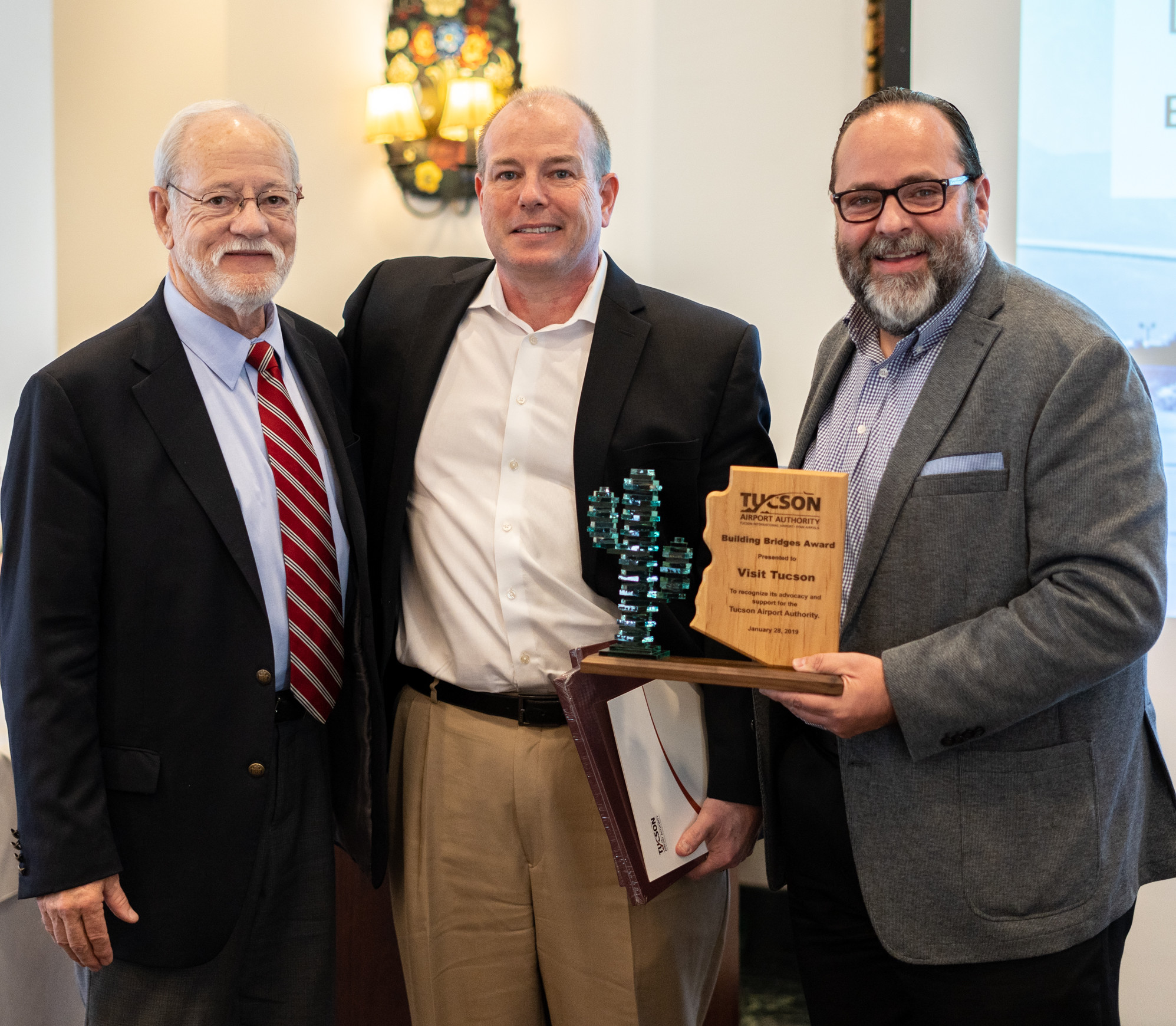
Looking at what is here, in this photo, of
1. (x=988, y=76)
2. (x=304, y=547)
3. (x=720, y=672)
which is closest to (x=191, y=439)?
(x=304, y=547)

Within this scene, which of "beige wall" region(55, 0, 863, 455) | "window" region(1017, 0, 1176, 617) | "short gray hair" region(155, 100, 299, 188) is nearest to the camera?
"short gray hair" region(155, 100, 299, 188)

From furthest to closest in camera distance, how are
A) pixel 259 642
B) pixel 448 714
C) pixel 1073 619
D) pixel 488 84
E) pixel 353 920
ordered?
pixel 488 84, pixel 353 920, pixel 448 714, pixel 259 642, pixel 1073 619

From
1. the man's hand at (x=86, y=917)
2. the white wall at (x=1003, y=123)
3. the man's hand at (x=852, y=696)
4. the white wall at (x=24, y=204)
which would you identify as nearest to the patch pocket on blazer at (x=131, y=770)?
the man's hand at (x=86, y=917)

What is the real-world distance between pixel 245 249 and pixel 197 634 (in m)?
0.61

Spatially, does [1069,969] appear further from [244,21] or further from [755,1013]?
[244,21]

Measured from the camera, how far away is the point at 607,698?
1642 millimetres

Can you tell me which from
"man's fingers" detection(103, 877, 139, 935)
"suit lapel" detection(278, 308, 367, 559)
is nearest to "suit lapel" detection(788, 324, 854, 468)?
"suit lapel" detection(278, 308, 367, 559)

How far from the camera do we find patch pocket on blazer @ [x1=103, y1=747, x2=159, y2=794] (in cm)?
155

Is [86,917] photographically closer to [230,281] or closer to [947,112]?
[230,281]

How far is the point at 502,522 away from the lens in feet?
5.91

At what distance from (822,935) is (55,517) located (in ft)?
4.40

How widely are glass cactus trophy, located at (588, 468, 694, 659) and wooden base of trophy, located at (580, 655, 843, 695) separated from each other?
0.04 metres

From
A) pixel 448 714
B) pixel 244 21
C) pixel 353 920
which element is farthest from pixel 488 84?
pixel 353 920

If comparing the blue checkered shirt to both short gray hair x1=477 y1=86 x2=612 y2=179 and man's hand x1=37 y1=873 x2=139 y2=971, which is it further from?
man's hand x1=37 y1=873 x2=139 y2=971
